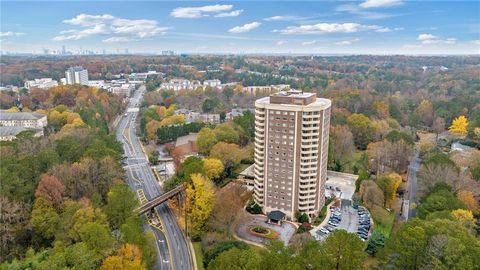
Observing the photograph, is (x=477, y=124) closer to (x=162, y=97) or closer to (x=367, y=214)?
(x=367, y=214)

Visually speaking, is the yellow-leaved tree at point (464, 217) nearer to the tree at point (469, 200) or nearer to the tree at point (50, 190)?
the tree at point (469, 200)

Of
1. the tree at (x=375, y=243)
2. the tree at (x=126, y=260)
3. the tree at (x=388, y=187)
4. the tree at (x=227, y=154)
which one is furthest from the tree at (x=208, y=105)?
the tree at (x=126, y=260)

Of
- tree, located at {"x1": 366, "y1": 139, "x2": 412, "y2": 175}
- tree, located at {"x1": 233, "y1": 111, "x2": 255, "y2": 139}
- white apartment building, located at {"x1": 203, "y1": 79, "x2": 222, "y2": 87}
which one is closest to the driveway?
tree, located at {"x1": 366, "y1": 139, "x2": 412, "y2": 175}

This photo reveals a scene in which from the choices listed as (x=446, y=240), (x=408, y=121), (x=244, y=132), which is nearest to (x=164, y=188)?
(x=244, y=132)

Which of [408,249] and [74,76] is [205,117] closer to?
[408,249]

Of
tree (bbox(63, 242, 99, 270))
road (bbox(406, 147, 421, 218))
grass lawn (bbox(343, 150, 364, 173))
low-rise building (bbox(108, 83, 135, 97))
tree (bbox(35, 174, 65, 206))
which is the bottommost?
→ road (bbox(406, 147, 421, 218))

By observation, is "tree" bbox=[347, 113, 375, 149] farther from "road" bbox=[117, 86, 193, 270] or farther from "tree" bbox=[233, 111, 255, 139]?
"road" bbox=[117, 86, 193, 270]
